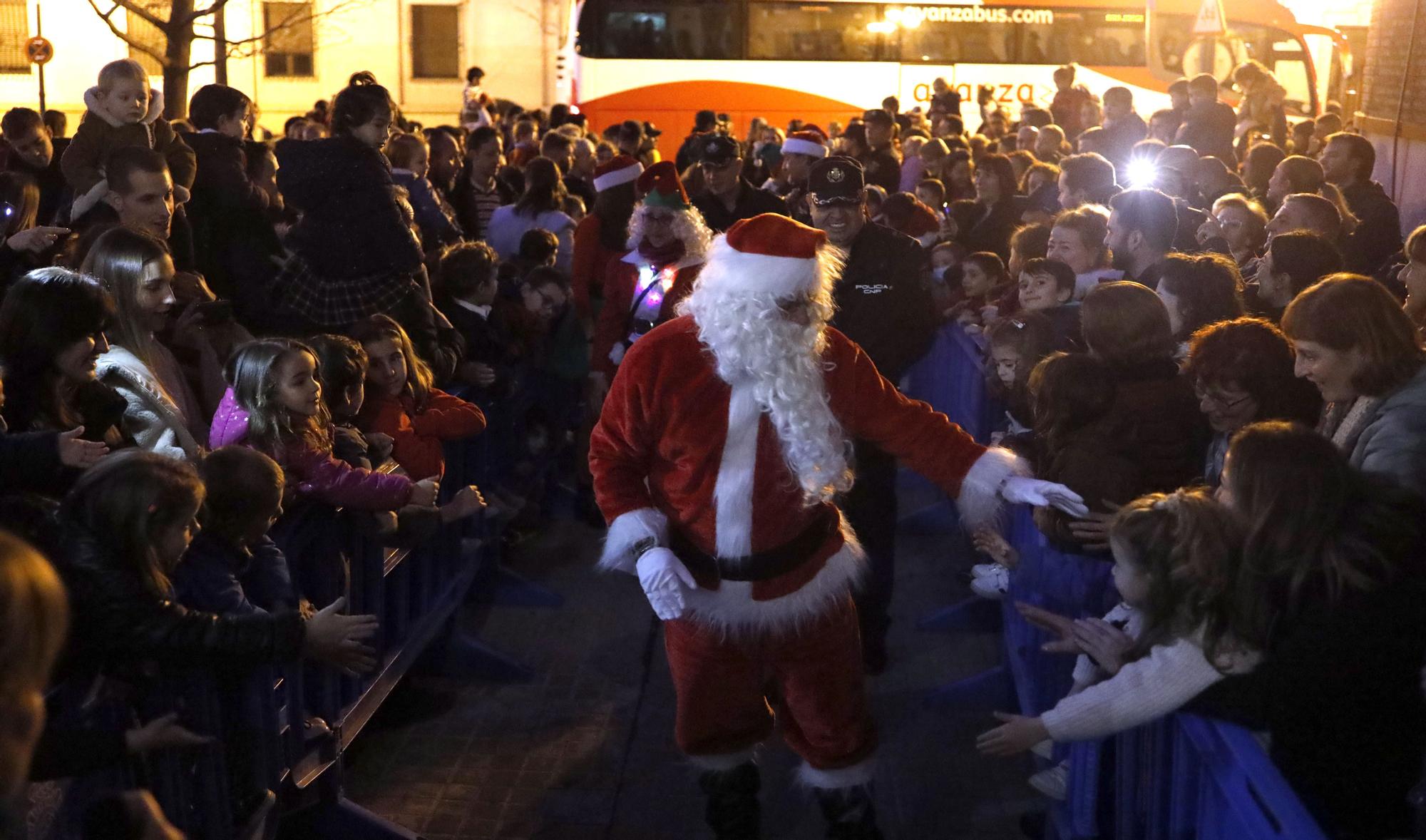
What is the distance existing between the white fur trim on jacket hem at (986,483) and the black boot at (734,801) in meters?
1.01

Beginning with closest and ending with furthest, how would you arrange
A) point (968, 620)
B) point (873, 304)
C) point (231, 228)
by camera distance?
point (873, 304), point (968, 620), point (231, 228)

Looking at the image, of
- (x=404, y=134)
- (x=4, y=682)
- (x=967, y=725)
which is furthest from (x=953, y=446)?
(x=404, y=134)

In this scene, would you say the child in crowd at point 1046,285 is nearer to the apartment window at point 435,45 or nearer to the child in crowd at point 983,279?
the child in crowd at point 983,279

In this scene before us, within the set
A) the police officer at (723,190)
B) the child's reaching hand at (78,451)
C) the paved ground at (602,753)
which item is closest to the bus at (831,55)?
the police officer at (723,190)

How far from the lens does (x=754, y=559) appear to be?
3.92 meters

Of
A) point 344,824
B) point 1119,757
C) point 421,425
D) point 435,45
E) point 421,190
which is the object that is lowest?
point 344,824

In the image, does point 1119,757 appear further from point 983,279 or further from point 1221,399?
point 983,279

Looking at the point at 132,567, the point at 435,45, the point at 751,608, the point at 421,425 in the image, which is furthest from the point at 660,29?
the point at 132,567

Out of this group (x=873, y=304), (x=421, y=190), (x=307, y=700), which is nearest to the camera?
(x=307, y=700)

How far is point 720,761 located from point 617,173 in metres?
4.49

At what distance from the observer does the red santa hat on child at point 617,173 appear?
A: 26.0 feet

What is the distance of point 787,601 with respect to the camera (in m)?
3.96

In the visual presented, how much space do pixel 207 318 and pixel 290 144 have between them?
1.05m

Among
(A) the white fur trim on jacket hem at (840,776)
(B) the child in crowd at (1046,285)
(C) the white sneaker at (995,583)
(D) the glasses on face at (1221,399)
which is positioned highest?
(B) the child in crowd at (1046,285)
